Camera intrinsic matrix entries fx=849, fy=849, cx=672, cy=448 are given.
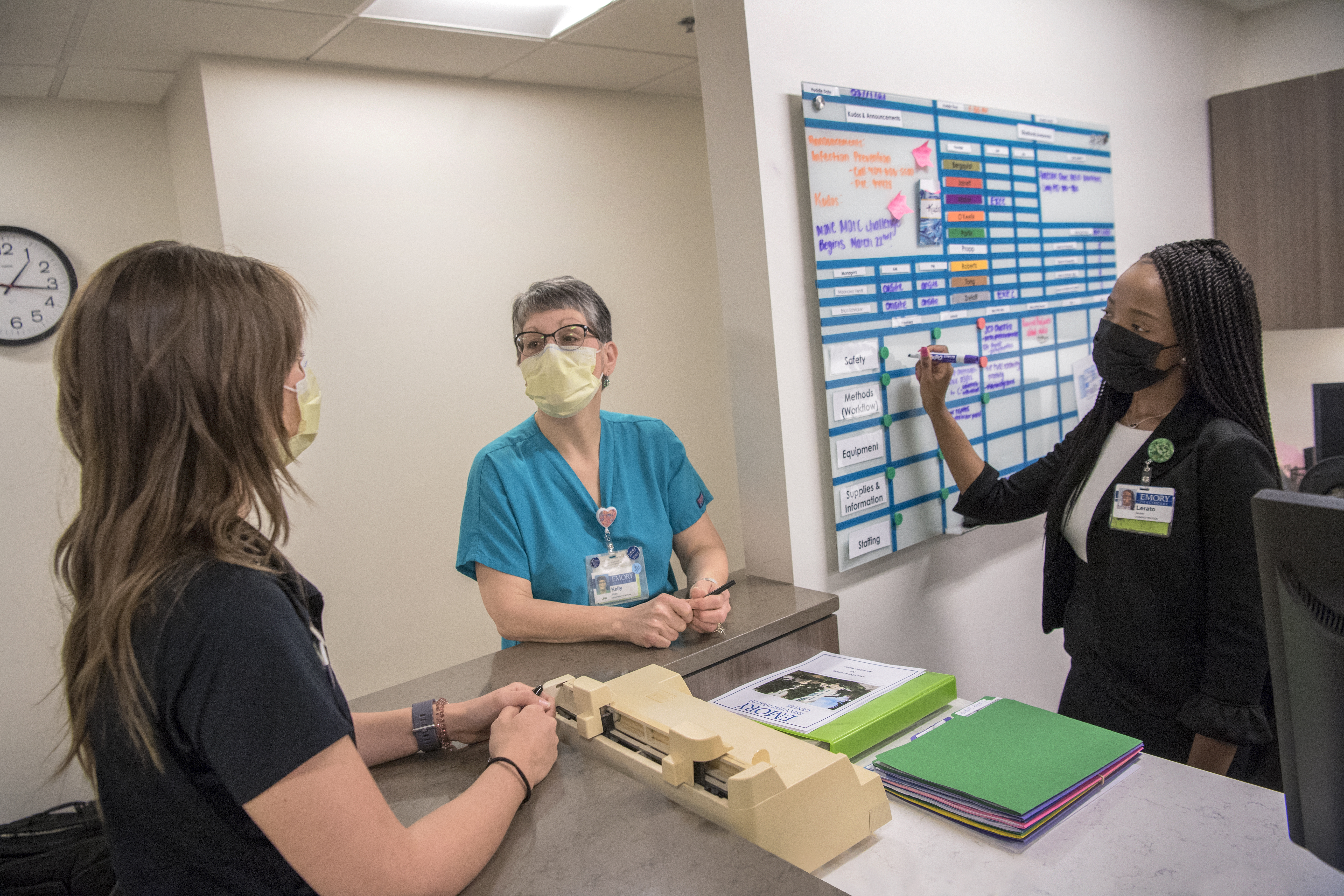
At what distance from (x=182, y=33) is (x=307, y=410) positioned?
219 cm

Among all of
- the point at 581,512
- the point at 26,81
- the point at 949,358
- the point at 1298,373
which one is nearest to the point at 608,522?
the point at 581,512

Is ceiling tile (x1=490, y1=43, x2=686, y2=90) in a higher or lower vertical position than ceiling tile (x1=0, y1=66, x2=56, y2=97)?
higher

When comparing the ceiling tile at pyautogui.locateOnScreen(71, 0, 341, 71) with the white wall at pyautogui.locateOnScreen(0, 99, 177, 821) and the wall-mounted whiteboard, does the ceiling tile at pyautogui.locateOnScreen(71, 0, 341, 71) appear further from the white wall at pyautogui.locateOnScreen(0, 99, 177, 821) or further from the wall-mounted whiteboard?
the wall-mounted whiteboard

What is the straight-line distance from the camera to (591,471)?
1891 mm

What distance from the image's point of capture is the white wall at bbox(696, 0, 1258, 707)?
1.93 metres

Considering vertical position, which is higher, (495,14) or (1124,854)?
(495,14)

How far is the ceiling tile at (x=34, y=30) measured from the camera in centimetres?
238

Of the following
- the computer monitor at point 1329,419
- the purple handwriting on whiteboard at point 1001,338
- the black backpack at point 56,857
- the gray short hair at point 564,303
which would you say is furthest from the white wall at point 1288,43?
the black backpack at point 56,857

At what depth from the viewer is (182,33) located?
2654mm

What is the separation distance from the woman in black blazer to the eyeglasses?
1092 millimetres

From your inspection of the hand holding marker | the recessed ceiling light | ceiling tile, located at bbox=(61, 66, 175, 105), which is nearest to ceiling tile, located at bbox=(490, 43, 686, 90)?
the recessed ceiling light

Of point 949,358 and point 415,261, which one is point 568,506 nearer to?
point 949,358

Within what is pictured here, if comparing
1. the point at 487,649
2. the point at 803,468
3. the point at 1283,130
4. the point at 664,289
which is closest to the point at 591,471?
the point at 803,468

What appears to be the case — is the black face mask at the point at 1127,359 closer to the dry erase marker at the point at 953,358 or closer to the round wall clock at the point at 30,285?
the dry erase marker at the point at 953,358
